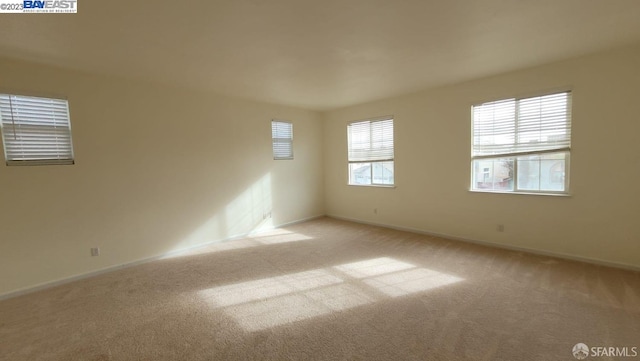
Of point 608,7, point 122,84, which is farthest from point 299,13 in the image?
point 122,84

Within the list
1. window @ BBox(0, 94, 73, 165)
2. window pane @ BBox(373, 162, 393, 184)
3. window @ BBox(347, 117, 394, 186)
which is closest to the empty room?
window @ BBox(0, 94, 73, 165)

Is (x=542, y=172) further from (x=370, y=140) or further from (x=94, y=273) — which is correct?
(x=94, y=273)

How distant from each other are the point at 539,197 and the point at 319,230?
3.62 m

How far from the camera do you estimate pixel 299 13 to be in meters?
2.20

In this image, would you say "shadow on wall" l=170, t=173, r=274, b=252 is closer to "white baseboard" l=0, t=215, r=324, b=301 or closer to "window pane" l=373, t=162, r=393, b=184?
"white baseboard" l=0, t=215, r=324, b=301

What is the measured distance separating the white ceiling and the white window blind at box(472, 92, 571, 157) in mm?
534

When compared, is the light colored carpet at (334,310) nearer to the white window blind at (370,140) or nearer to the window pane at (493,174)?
the window pane at (493,174)

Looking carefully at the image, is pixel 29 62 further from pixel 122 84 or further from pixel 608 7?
pixel 608 7

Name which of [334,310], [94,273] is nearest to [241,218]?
[94,273]

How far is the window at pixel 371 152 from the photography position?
5.53 metres

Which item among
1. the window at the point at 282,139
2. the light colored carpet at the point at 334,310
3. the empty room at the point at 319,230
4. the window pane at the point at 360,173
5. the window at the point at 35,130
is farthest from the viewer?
the window pane at the point at 360,173

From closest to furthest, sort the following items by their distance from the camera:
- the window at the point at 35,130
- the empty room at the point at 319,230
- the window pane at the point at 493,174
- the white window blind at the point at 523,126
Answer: the empty room at the point at 319,230
the window at the point at 35,130
the white window blind at the point at 523,126
the window pane at the point at 493,174

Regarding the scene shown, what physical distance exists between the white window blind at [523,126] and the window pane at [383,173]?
5.30 feet

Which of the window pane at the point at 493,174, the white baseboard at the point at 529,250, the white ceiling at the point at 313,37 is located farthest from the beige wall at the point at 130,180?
the window pane at the point at 493,174
